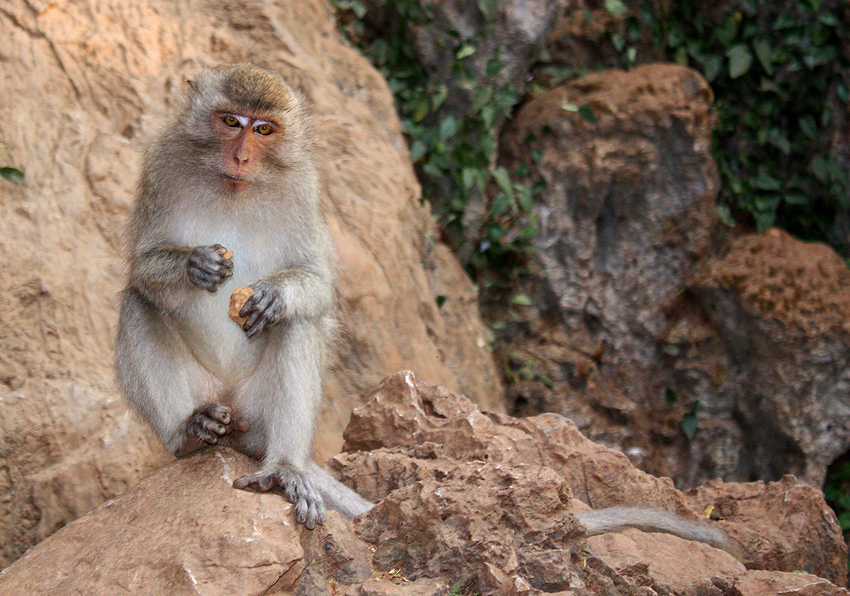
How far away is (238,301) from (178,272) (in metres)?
0.28

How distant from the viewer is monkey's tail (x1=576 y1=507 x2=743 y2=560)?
11.3 feet

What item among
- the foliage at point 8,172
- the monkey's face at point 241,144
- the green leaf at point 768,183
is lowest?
the green leaf at point 768,183

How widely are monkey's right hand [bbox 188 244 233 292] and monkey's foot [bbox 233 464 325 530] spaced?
0.79 metres

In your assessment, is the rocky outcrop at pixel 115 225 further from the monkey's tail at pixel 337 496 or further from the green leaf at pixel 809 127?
the green leaf at pixel 809 127

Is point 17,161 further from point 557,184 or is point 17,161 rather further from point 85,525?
point 557,184

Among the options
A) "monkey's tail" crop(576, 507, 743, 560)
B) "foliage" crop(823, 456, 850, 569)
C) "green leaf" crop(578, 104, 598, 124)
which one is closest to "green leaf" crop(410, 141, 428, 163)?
"green leaf" crop(578, 104, 598, 124)

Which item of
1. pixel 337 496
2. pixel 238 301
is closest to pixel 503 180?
pixel 238 301

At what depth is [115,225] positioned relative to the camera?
16.3 ft

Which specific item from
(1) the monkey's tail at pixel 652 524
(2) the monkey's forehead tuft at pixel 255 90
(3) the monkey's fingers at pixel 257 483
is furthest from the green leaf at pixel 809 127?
(3) the monkey's fingers at pixel 257 483

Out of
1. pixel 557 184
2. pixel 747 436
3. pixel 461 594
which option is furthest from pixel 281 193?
pixel 747 436

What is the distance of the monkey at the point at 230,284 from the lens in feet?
11.2

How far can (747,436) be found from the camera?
6.86 m

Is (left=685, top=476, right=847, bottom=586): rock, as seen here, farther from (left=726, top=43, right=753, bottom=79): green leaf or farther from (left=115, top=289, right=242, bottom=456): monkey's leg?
(left=726, top=43, right=753, bottom=79): green leaf

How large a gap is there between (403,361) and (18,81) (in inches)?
116
